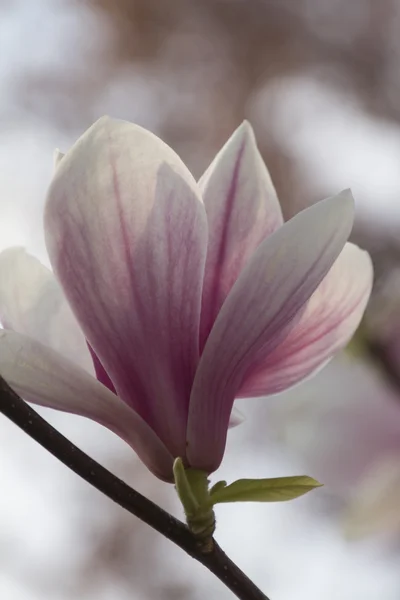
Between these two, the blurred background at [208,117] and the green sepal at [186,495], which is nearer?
the green sepal at [186,495]

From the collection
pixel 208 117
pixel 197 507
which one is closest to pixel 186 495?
pixel 197 507

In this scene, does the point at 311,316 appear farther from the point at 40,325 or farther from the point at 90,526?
the point at 90,526

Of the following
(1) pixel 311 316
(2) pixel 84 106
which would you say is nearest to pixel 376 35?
(2) pixel 84 106

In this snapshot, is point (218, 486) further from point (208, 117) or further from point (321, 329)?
point (208, 117)

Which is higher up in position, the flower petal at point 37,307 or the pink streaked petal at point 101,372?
the flower petal at point 37,307

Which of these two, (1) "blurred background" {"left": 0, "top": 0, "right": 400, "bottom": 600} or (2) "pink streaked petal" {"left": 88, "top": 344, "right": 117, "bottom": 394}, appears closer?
(2) "pink streaked petal" {"left": 88, "top": 344, "right": 117, "bottom": 394}
